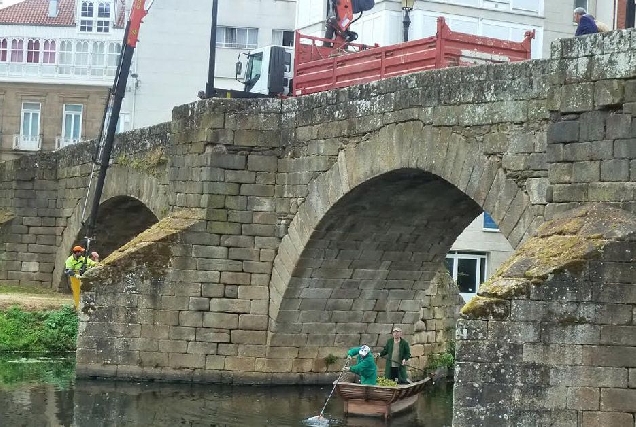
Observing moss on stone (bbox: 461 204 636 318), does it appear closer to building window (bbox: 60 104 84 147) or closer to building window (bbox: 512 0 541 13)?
building window (bbox: 512 0 541 13)

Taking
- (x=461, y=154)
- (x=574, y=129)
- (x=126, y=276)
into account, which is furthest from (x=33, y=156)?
(x=574, y=129)

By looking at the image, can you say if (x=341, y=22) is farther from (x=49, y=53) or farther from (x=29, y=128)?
(x=49, y=53)

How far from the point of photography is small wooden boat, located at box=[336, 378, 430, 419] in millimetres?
17500

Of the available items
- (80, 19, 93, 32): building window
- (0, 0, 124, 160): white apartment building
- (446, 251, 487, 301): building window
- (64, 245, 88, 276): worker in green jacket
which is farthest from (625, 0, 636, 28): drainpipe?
(80, 19, 93, 32): building window

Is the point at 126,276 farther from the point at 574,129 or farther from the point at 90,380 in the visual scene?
the point at 574,129

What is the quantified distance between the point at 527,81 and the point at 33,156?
19.3 m

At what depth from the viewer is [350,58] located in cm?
1784

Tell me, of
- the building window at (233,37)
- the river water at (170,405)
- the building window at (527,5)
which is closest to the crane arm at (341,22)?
the river water at (170,405)

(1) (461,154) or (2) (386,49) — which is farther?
(2) (386,49)

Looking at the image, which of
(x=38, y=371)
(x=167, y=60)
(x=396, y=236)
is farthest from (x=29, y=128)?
(x=396, y=236)

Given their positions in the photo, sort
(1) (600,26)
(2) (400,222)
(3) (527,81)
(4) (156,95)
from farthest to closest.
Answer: (4) (156,95) → (2) (400,222) → (1) (600,26) → (3) (527,81)

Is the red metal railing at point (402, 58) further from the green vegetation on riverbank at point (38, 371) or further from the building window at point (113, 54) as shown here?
the building window at point (113, 54)

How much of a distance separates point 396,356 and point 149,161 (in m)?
6.64

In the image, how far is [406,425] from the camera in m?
17.5
